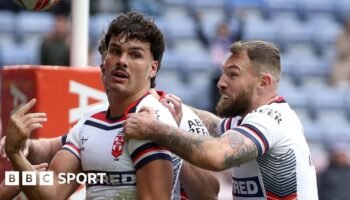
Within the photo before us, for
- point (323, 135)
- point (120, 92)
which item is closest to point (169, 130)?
point (120, 92)

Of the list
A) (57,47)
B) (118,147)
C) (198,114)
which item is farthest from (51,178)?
(57,47)

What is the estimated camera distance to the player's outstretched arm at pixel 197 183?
6.16 metres

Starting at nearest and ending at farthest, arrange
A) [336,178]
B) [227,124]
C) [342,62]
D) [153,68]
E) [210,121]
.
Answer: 1. [153,68]
2. [227,124]
3. [210,121]
4. [336,178]
5. [342,62]

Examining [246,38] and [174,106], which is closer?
[174,106]

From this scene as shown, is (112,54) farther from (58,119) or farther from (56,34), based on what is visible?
(56,34)

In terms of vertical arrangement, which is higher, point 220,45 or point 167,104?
point 220,45

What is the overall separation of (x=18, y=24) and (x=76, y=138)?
910 cm

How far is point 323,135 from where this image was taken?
14.4 metres

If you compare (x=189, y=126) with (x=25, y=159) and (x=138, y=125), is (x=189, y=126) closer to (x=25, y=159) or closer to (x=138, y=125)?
(x=138, y=125)

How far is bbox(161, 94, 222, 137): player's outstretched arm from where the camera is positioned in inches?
231

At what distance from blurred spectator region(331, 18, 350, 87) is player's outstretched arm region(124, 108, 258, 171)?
380 inches

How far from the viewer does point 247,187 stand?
19.2 ft

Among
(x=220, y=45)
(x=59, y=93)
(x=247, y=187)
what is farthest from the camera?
(x=220, y=45)

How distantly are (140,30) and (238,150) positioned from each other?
80 cm
